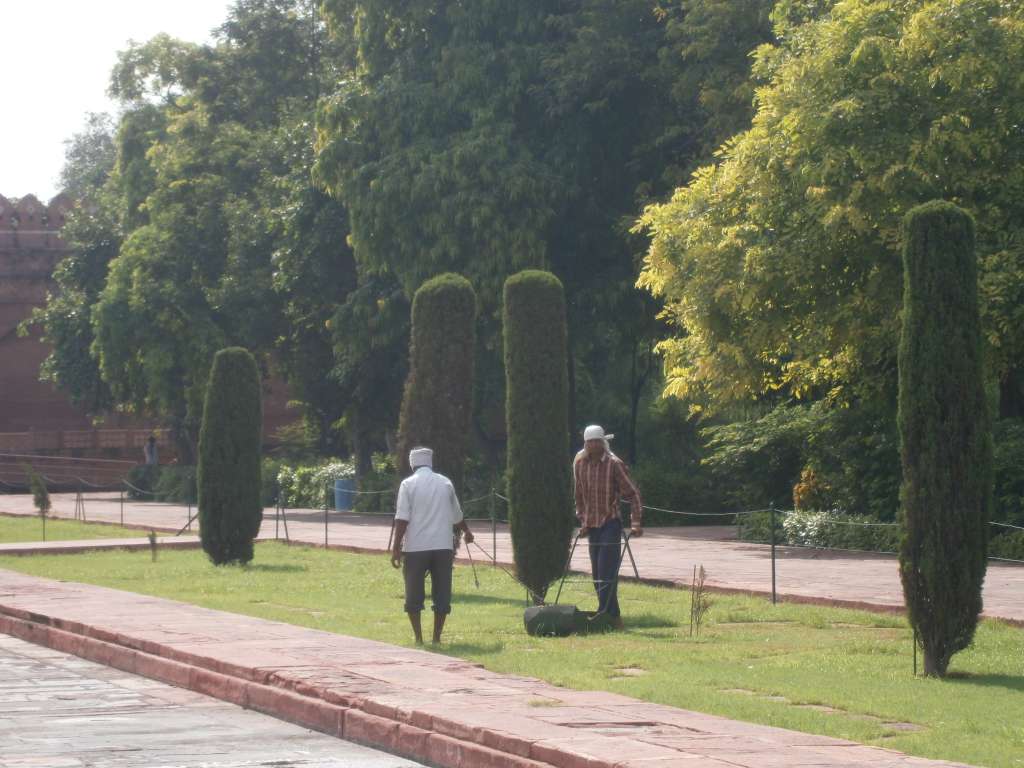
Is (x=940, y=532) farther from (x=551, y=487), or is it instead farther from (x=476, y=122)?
(x=476, y=122)

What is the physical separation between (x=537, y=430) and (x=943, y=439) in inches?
232

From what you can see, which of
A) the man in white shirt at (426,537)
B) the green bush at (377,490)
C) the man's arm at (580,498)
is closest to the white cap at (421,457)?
the man in white shirt at (426,537)

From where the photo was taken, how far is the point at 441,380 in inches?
736

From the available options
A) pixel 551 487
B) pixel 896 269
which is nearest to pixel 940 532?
pixel 551 487

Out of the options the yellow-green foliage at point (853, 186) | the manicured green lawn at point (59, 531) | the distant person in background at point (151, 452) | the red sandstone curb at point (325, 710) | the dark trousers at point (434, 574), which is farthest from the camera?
the distant person in background at point (151, 452)

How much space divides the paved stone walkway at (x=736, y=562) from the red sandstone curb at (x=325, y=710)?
7.24 m

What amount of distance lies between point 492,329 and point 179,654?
861 inches

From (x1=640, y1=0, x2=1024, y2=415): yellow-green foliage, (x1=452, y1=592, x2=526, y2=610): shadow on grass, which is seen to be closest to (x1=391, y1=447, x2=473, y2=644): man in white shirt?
(x1=452, y1=592, x2=526, y2=610): shadow on grass

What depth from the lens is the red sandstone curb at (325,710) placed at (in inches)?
328

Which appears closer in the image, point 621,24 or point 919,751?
point 919,751

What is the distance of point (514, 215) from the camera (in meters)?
32.0

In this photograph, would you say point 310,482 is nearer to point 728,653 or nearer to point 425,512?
point 425,512

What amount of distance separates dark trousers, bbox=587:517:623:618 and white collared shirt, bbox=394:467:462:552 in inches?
64.7

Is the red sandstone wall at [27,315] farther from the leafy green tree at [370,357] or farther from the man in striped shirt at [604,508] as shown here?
the man in striped shirt at [604,508]
